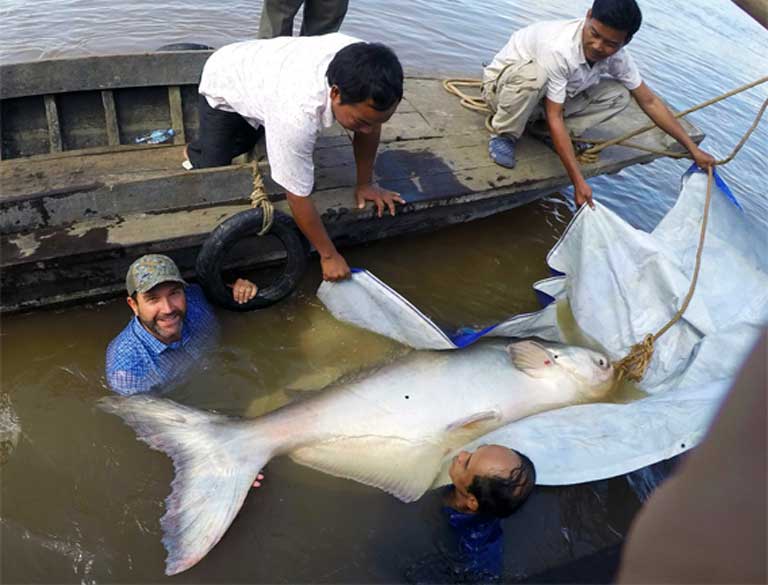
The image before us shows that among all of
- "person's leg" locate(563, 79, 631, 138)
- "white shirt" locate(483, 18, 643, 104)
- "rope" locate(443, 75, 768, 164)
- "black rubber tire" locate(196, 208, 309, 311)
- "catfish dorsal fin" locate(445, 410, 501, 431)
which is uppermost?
"white shirt" locate(483, 18, 643, 104)

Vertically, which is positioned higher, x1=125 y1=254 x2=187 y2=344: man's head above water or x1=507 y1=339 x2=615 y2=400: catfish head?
x1=125 y1=254 x2=187 y2=344: man's head above water

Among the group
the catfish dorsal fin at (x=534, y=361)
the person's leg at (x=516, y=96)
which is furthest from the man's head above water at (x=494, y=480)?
the person's leg at (x=516, y=96)

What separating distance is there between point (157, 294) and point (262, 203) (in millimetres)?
876

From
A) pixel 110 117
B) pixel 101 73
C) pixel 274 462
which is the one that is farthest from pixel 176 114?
pixel 274 462

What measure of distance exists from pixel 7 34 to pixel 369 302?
268 inches

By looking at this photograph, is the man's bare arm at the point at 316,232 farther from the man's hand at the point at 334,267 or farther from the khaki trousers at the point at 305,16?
the khaki trousers at the point at 305,16

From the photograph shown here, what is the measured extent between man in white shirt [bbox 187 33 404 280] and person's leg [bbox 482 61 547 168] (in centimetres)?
145

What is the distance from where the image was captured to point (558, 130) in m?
4.55

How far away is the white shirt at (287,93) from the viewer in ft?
10.5

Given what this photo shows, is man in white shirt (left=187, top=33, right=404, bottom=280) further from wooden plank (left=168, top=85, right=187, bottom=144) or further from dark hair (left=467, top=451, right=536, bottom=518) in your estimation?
A: dark hair (left=467, top=451, right=536, bottom=518)

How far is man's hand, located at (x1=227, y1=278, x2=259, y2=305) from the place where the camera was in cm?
389

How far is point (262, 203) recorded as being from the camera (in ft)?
12.2

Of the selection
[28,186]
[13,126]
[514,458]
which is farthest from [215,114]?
[514,458]

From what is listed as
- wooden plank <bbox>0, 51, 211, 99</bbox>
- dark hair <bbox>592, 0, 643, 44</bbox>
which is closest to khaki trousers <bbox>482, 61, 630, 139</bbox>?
dark hair <bbox>592, 0, 643, 44</bbox>
